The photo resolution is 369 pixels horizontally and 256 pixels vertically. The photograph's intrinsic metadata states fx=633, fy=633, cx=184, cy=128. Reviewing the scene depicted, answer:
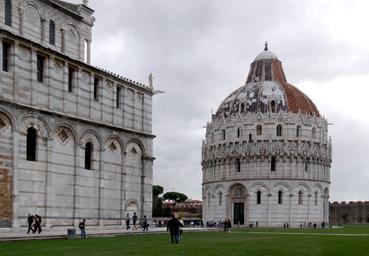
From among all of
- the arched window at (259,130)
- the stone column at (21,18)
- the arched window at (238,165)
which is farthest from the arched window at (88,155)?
the arched window at (259,130)

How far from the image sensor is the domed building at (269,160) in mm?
107625

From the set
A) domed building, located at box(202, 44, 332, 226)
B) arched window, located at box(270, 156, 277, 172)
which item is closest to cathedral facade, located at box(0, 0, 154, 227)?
domed building, located at box(202, 44, 332, 226)

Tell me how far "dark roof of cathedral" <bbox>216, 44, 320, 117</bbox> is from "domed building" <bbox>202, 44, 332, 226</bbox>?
0.59ft

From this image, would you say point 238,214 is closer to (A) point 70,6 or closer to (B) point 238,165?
(B) point 238,165

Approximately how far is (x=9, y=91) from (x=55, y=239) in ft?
35.1

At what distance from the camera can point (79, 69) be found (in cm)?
4494

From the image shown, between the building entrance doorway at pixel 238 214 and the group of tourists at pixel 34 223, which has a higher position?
the group of tourists at pixel 34 223

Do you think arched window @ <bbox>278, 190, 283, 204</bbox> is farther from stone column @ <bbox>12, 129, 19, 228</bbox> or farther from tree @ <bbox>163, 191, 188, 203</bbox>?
stone column @ <bbox>12, 129, 19, 228</bbox>

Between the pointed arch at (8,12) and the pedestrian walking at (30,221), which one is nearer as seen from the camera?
the pedestrian walking at (30,221)

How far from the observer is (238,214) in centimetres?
11044

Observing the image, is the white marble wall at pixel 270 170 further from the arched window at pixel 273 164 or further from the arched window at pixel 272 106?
the arched window at pixel 272 106

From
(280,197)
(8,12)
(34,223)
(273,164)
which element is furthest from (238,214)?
(34,223)

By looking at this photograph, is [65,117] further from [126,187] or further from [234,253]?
[234,253]

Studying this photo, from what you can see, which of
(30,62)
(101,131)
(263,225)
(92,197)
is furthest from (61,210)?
(263,225)
